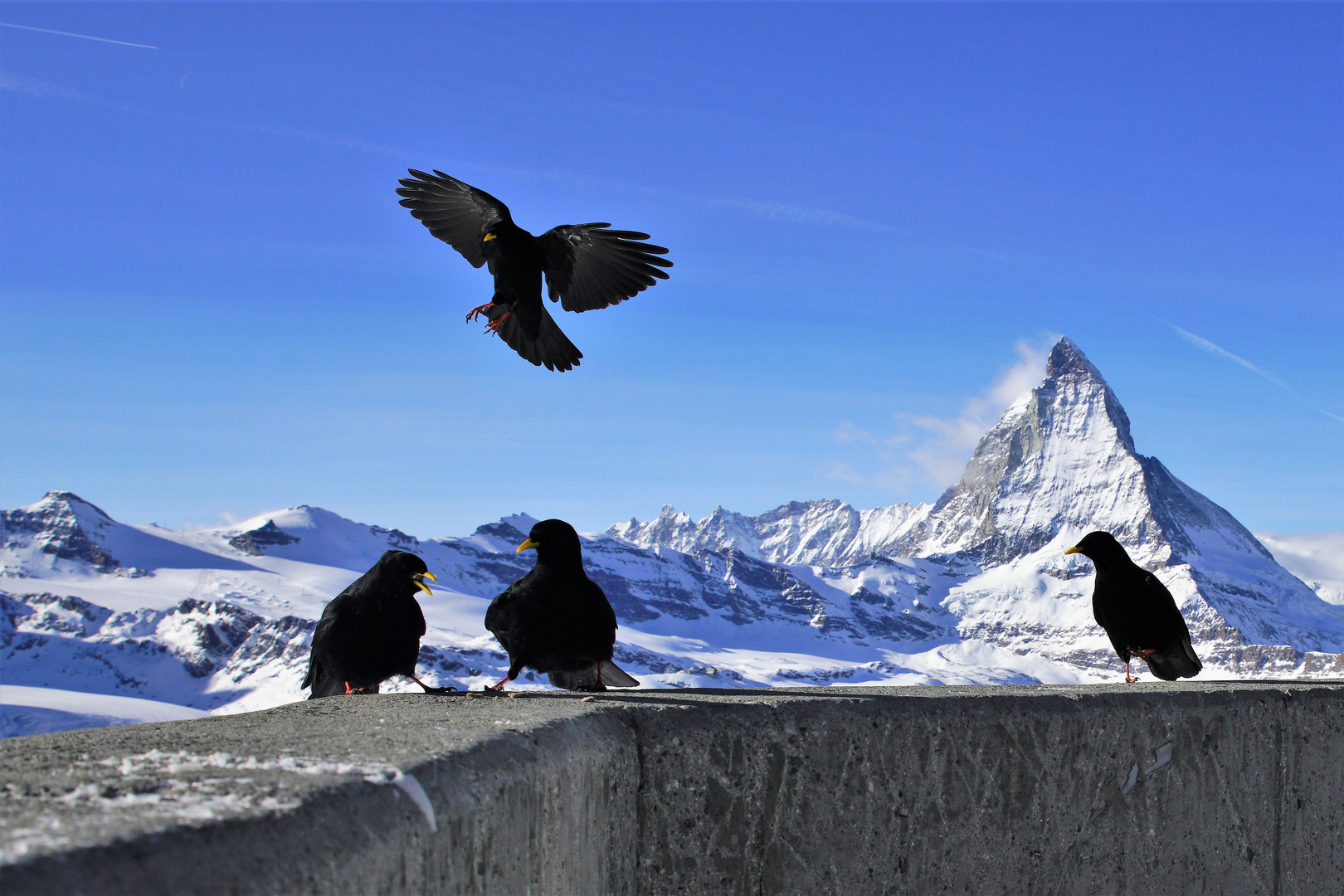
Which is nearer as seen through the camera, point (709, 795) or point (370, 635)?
point (709, 795)

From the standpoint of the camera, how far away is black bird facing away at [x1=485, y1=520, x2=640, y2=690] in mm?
3951

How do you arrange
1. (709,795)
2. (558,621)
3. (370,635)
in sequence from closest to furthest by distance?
1. (709,795)
2. (558,621)
3. (370,635)

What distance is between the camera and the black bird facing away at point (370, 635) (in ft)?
14.9

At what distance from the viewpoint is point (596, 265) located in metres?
6.37

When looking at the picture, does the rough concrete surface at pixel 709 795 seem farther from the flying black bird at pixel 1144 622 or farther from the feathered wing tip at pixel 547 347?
the feathered wing tip at pixel 547 347

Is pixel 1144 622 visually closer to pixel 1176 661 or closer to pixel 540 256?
pixel 1176 661

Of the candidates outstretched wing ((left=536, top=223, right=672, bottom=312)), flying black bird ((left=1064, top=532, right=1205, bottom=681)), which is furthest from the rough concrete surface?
outstretched wing ((left=536, top=223, right=672, bottom=312))

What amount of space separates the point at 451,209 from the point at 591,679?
3.48m

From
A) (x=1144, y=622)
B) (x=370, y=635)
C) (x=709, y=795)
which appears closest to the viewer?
(x=709, y=795)

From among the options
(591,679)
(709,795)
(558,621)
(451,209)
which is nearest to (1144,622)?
(591,679)

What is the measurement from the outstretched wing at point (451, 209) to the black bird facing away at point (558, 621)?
2.79 meters

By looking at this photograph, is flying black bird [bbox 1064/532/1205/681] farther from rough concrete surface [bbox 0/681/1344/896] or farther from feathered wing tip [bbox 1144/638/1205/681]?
rough concrete surface [bbox 0/681/1344/896]

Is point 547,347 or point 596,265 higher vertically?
point 596,265

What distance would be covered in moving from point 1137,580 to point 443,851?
4705mm
